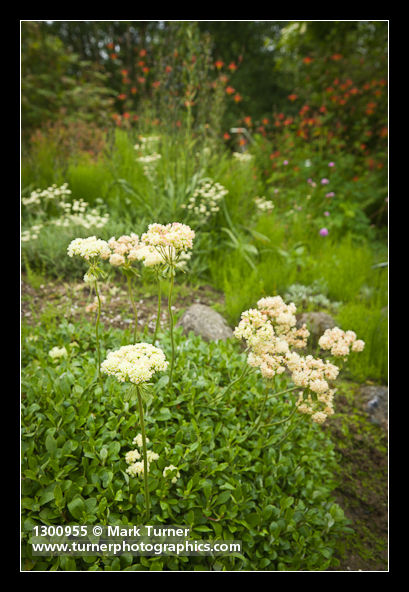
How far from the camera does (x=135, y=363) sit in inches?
39.6

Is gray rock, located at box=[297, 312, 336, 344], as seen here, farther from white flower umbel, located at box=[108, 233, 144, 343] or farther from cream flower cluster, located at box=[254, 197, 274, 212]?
white flower umbel, located at box=[108, 233, 144, 343]

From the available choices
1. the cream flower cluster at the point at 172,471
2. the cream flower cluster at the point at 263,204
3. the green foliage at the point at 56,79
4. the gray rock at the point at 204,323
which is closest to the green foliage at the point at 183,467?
the cream flower cluster at the point at 172,471

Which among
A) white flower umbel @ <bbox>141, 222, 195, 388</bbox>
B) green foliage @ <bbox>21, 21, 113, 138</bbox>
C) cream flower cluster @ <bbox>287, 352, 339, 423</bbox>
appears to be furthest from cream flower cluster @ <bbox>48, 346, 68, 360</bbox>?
green foliage @ <bbox>21, 21, 113, 138</bbox>

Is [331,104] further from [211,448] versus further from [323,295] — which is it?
[211,448]

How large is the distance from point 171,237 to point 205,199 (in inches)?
36.4

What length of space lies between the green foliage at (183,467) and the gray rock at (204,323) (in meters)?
0.14


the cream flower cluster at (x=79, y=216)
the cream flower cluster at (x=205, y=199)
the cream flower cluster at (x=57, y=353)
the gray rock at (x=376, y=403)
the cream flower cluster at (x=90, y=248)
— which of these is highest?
the cream flower cluster at (x=205, y=199)

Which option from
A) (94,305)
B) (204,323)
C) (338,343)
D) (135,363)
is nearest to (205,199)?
(204,323)

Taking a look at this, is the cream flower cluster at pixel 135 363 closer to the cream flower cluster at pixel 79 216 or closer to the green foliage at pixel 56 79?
the cream flower cluster at pixel 79 216

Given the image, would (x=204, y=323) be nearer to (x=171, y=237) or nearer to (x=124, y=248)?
(x=124, y=248)

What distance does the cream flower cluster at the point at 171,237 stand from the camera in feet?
3.84

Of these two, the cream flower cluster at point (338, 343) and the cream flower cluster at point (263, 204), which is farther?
the cream flower cluster at point (263, 204)

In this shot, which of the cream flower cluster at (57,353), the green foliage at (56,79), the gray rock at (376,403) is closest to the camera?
the cream flower cluster at (57,353)
